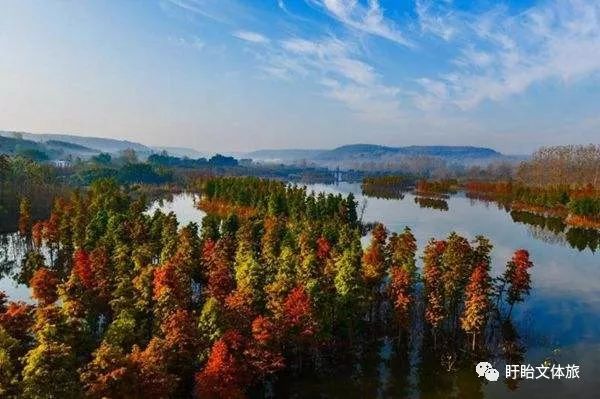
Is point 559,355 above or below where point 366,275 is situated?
below

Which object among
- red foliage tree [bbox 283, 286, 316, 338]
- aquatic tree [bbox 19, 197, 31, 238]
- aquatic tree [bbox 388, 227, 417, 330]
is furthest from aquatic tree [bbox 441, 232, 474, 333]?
aquatic tree [bbox 19, 197, 31, 238]

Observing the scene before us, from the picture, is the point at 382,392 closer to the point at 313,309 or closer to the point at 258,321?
the point at 313,309

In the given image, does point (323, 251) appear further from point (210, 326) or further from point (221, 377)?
point (221, 377)

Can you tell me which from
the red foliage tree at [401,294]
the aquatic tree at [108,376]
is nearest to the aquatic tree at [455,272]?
the red foliage tree at [401,294]

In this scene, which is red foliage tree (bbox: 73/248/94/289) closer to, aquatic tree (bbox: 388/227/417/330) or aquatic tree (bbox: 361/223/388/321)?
aquatic tree (bbox: 361/223/388/321)

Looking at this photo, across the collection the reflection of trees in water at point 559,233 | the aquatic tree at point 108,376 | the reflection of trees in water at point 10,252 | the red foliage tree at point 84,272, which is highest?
the aquatic tree at point 108,376

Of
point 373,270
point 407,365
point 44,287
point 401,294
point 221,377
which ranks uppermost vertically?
point 373,270

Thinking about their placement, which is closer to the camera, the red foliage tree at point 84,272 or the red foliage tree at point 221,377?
the red foliage tree at point 221,377

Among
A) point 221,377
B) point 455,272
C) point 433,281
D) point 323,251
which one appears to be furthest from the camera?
point 323,251

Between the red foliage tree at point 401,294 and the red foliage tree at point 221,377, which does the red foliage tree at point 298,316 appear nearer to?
the red foliage tree at point 221,377

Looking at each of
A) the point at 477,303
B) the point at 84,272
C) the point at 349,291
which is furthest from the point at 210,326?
the point at 477,303

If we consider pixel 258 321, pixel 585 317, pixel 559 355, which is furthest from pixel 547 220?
pixel 258 321
